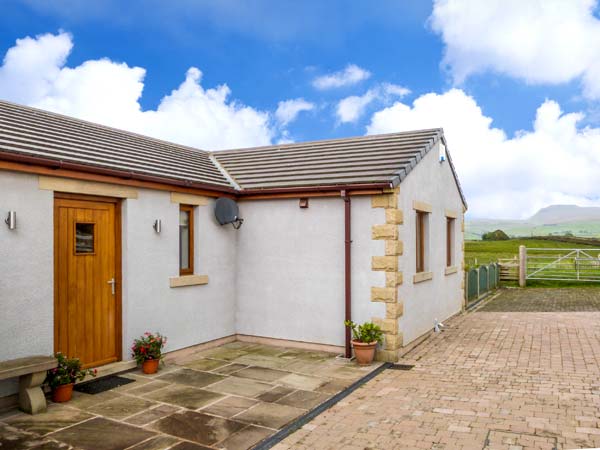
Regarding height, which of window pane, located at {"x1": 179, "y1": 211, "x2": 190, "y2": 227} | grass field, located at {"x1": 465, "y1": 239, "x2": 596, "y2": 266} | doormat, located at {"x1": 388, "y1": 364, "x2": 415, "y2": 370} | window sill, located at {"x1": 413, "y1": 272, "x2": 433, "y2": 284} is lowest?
doormat, located at {"x1": 388, "y1": 364, "x2": 415, "y2": 370}

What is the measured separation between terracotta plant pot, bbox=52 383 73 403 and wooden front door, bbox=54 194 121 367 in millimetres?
853

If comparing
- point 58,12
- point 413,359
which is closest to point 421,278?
point 413,359

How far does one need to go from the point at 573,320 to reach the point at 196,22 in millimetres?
13833

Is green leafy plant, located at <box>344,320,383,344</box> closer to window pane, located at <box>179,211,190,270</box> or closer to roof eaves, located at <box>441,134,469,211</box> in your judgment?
window pane, located at <box>179,211,190,270</box>

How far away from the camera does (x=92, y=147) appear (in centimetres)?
841

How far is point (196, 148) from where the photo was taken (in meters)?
13.0

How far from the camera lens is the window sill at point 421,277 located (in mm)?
9906

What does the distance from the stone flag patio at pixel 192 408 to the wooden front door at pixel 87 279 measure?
0.78 meters

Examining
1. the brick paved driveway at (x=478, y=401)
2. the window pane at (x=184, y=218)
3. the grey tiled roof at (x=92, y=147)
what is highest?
the grey tiled roof at (x=92, y=147)

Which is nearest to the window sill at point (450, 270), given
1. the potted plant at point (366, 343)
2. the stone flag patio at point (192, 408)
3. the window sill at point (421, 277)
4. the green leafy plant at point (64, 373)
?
the window sill at point (421, 277)

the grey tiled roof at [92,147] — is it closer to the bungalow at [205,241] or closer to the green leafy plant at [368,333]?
the bungalow at [205,241]

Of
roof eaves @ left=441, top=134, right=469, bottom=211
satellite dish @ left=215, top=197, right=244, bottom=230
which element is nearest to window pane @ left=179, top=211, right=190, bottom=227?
satellite dish @ left=215, top=197, right=244, bottom=230

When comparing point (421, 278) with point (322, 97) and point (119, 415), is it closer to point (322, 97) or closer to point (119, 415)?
point (119, 415)

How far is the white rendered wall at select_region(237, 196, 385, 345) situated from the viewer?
8.95 m
